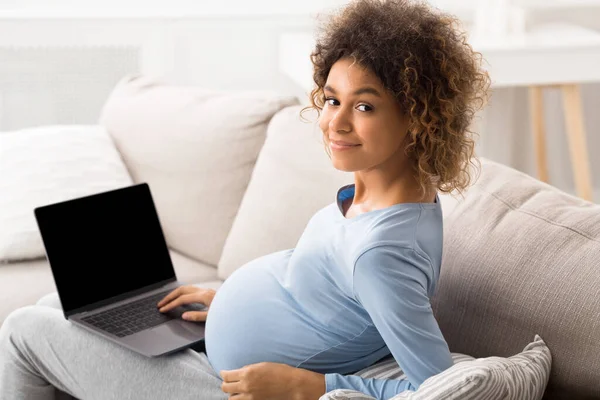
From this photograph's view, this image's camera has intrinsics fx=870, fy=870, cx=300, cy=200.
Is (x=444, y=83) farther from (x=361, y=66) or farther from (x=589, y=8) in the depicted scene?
(x=589, y=8)

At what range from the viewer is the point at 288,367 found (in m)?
1.19

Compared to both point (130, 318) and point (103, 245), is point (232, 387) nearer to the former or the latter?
point (130, 318)

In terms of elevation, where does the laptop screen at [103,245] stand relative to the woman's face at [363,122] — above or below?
below

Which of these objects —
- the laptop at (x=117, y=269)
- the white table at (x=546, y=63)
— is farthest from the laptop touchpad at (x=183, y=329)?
the white table at (x=546, y=63)

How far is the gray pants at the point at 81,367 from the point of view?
129cm

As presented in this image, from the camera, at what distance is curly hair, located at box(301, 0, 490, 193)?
1140mm

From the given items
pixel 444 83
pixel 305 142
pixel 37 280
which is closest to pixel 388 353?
pixel 444 83

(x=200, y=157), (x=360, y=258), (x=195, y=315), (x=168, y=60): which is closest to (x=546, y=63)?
(x=200, y=157)

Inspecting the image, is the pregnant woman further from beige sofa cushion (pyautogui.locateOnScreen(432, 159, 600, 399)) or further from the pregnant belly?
beige sofa cushion (pyautogui.locateOnScreen(432, 159, 600, 399))

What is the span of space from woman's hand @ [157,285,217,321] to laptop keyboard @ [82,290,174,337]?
0.02 metres

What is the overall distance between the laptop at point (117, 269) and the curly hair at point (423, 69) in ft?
1.67

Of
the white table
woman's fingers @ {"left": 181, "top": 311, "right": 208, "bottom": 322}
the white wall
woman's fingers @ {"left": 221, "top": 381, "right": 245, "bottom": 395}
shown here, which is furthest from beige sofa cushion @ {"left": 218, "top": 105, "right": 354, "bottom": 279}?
the white wall

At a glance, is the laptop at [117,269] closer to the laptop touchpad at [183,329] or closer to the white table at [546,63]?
the laptop touchpad at [183,329]

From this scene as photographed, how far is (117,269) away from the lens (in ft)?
5.16
